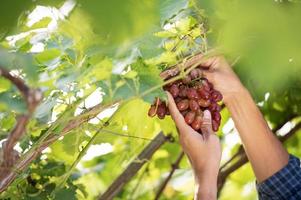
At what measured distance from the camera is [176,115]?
1.15m

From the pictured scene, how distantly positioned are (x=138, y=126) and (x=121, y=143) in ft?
2.60

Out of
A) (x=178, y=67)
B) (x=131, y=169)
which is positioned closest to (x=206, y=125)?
(x=178, y=67)

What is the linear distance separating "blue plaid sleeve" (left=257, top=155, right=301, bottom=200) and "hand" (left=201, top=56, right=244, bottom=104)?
261mm

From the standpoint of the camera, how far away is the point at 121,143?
204 cm

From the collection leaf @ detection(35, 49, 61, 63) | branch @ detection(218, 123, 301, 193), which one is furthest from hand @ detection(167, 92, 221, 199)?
branch @ detection(218, 123, 301, 193)

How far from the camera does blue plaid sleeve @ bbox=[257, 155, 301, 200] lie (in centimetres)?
157

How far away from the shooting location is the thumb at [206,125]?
1170 mm

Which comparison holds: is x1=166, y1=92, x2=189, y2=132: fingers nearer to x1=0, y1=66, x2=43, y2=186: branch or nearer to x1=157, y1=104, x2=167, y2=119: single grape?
x1=157, y1=104, x2=167, y2=119: single grape

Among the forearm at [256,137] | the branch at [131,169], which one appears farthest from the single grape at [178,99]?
the branch at [131,169]

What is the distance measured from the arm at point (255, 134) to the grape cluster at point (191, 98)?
0.28 m

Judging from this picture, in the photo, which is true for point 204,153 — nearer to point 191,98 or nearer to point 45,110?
point 191,98

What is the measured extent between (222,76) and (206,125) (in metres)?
0.19

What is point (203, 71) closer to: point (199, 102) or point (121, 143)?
point (199, 102)

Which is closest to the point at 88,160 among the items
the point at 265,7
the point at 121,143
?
the point at 121,143
